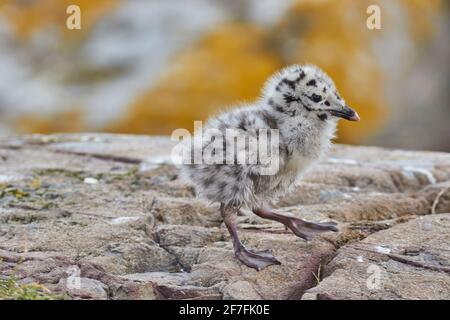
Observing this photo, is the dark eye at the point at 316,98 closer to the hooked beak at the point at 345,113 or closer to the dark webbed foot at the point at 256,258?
the hooked beak at the point at 345,113

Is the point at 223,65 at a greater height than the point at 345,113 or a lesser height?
→ greater

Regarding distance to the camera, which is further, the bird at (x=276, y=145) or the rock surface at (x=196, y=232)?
the bird at (x=276, y=145)

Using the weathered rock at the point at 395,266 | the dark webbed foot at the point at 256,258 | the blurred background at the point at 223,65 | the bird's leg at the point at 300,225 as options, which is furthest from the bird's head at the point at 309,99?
the blurred background at the point at 223,65

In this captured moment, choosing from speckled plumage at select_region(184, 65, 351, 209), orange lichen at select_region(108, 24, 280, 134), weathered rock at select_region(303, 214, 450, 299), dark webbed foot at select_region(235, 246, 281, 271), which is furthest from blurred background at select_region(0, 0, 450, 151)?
dark webbed foot at select_region(235, 246, 281, 271)

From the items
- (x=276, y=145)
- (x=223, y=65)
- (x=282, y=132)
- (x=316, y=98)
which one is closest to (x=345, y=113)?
(x=316, y=98)

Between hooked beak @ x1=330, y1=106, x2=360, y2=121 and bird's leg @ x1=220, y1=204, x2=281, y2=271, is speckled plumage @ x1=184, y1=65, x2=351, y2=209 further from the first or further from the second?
bird's leg @ x1=220, y1=204, x2=281, y2=271

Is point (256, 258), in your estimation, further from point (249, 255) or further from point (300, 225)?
point (300, 225)

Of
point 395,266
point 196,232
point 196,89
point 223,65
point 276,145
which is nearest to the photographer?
point 395,266
